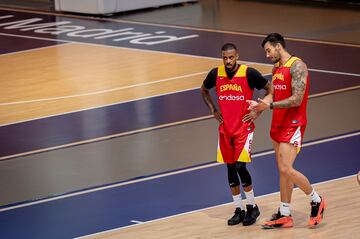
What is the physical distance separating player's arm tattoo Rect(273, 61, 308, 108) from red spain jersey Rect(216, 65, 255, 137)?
0.45m

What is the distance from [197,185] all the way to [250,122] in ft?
6.59

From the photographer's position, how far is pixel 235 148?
11391mm

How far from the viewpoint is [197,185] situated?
1315cm

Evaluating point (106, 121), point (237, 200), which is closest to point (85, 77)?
point (106, 121)

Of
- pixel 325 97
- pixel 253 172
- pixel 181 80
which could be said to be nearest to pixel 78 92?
pixel 181 80

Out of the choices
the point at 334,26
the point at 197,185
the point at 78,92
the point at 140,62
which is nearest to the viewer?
the point at 197,185

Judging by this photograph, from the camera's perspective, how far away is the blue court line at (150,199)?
38.7 ft

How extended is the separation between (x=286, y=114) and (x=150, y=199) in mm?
2214

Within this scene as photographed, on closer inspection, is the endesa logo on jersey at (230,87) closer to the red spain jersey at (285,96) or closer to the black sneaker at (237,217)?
the red spain jersey at (285,96)

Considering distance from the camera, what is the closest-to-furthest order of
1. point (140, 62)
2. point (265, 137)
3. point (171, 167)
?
point (171, 167) → point (265, 137) → point (140, 62)

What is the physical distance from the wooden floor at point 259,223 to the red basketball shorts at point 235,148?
0.71 metres

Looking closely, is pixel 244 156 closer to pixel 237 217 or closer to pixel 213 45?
pixel 237 217

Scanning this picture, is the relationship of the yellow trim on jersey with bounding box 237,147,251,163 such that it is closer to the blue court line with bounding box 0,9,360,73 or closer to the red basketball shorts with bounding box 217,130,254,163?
the red basketball shorts with bounding box 217,130,254,163

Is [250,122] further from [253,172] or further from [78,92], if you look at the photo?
[78,92]
